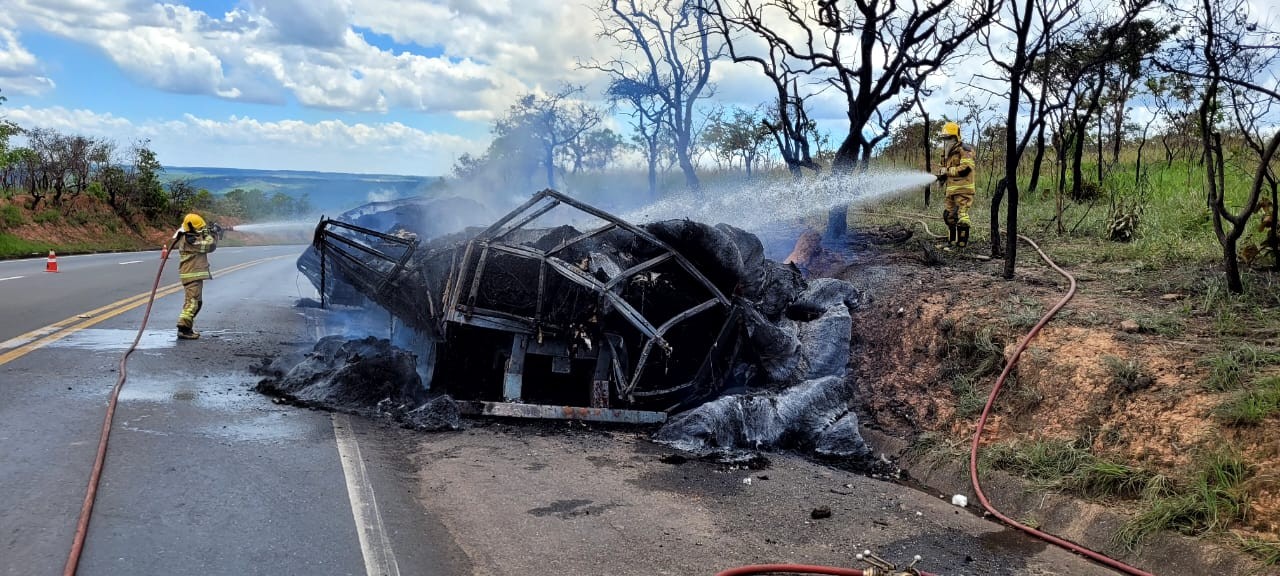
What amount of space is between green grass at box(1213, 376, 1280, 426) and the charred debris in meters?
2.38

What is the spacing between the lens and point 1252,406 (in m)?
4.99

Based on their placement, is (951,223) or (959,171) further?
(951,223)

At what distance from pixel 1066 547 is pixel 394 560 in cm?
348

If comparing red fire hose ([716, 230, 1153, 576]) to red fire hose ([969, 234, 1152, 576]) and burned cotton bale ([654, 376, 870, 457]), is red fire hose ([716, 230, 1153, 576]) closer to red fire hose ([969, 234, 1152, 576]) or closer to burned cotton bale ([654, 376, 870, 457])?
red fire hose ([969, 234, 1152, 576])

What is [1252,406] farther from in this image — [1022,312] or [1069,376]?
[1022,312]

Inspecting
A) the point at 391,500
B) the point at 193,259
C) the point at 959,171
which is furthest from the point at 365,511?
the point at 959,171

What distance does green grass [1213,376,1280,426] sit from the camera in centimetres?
493

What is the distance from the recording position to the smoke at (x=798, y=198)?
43.4 feet

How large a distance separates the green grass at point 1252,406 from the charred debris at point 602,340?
7.80ft

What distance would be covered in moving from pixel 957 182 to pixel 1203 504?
7.66 meters

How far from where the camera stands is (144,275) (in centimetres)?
1680

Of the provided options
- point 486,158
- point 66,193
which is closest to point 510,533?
point 486,158

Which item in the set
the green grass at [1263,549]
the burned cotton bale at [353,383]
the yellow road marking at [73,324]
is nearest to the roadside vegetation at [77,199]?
the yellow road marking at [73,324]

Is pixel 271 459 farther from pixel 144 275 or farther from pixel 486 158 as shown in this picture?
pixel 486 158
